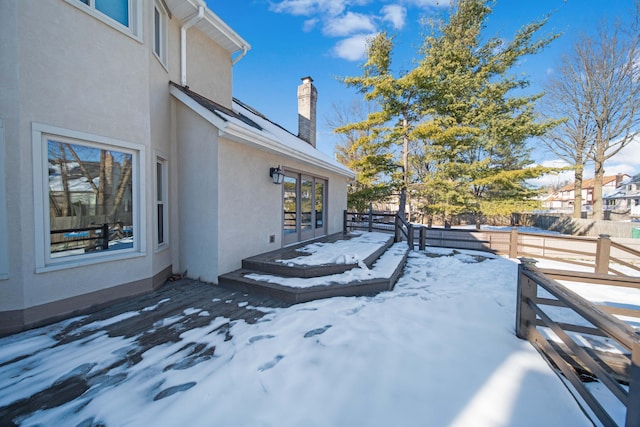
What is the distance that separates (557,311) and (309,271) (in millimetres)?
4014

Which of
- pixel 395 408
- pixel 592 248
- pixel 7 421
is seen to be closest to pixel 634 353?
pixel 395 408

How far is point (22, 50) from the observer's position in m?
2.91

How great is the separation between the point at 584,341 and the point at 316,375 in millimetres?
3456

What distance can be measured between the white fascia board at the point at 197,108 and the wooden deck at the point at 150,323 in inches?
108

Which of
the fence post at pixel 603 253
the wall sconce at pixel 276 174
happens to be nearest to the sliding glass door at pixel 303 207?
the wall sconce at pixel 276 174

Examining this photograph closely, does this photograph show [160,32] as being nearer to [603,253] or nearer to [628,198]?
[603,253]

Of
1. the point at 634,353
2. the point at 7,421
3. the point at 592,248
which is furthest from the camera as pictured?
the point at 592,248

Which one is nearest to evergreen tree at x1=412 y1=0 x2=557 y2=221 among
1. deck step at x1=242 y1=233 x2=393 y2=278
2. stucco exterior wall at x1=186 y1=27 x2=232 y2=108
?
stucco exterior wall at x1=186 y1=27 x2=232 y2=108

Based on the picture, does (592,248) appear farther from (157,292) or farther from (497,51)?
(157,292)

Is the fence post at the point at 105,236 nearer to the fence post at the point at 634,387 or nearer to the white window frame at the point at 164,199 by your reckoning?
the white window frame at the point at 164,199

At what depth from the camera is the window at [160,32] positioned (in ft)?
14.9

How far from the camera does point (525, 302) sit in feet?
9.73

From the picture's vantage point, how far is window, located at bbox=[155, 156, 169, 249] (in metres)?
4.56

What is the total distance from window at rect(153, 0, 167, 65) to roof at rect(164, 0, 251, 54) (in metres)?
0.19
